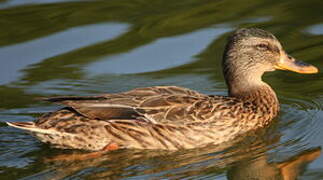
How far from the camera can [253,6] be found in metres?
12.5

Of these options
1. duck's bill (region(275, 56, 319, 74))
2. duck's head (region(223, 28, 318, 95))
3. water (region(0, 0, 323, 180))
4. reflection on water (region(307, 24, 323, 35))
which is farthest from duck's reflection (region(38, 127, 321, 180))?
reflection on water (region(307, 24, 323, 35))

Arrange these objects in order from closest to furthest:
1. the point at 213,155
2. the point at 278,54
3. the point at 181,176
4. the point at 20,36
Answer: the point at 181,176 < the point at 213,155 < the point at 278,54 < the point at 20,36

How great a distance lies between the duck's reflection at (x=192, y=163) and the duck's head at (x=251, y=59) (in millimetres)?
969

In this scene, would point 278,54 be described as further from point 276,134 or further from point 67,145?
point 67,145

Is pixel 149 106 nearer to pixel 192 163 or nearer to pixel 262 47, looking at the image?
pixel 192 163

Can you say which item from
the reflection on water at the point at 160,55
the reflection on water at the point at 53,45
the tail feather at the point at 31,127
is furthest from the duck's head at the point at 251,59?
the reflection on water at the point at 53,45

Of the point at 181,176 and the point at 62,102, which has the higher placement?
the point at 62,102

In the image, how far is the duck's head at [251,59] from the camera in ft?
30.7

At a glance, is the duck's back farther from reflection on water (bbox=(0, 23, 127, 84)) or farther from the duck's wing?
reflection on water (bbox=(0, 23, 127, 84))

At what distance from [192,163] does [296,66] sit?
2126 mm

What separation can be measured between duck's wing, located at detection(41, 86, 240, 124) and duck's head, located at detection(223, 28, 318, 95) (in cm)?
64

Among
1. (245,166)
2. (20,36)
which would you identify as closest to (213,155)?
(245,166)

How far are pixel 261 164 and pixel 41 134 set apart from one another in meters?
2.29

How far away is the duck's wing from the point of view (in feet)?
28.2
